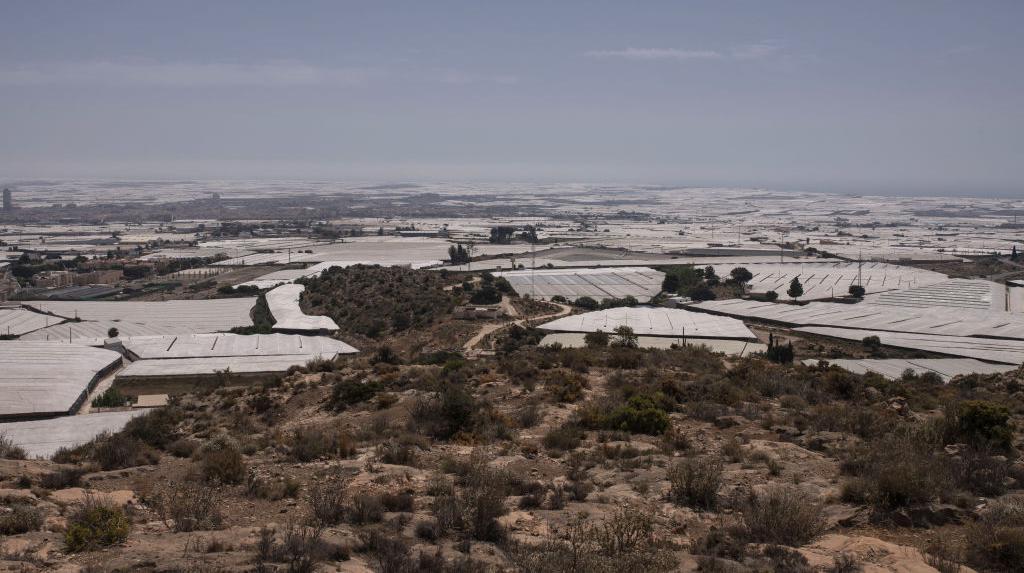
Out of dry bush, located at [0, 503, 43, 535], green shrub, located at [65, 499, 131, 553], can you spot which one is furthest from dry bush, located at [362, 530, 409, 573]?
dry bush, located at [0, 503, 43, 535]

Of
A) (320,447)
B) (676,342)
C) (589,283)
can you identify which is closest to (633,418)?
(320,447)

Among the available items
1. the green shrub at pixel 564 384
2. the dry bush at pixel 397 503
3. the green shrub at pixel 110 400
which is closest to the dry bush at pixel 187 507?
the dry bush at pixel 397 503

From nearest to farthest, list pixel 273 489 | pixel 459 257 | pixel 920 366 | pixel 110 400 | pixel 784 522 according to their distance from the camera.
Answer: pixel 784 522, pixel 273 489, pixel 110 400, pixel 920 366, pixel 459 257

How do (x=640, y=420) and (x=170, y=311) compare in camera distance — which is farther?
(x=170, y=311)

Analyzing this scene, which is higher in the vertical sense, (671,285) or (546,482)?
(546,482)

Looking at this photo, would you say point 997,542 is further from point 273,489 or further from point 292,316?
point 292,316

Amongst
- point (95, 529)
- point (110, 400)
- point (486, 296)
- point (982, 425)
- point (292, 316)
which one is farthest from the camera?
point (486, 296)

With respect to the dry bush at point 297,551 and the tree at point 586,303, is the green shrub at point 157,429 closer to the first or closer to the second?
the dry bush at point 297,551

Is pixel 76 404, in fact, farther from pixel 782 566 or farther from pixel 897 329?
pixel 897 329
